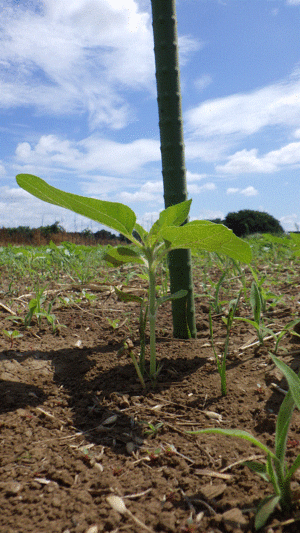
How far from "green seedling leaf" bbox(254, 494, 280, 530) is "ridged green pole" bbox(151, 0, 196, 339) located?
1092 millimetres

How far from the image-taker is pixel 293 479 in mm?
1005

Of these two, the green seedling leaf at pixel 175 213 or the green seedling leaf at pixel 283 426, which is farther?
the green seedling leaf at pixel 175 213

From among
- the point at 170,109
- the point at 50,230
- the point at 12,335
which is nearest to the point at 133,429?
the point at 12,335

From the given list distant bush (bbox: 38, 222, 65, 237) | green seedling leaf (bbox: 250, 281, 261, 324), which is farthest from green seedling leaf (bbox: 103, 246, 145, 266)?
distant bush (bbox: 38, 222, 65, 237)

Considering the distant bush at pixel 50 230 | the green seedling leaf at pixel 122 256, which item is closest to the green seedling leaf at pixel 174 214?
the green seedling leaf at pixel 122 256

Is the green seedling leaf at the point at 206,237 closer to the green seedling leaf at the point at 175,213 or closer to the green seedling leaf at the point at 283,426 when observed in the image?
the green seedling leaf at the point at 175,213

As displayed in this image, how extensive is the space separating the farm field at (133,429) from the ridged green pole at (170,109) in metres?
0.47

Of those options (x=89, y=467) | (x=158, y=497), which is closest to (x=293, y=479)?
(x=158, y=497)

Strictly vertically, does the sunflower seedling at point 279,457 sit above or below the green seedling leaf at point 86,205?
below

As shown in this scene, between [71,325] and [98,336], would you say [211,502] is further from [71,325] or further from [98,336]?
[71,325]

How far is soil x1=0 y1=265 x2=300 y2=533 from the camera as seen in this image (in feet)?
3.02

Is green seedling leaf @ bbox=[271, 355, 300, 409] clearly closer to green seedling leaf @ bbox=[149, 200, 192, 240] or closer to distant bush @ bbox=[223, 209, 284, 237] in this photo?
green seedling leaf @ bbox=[149, 200, 192, 240]

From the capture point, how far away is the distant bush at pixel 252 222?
1202 centimetres

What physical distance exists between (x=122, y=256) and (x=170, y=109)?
876mm
